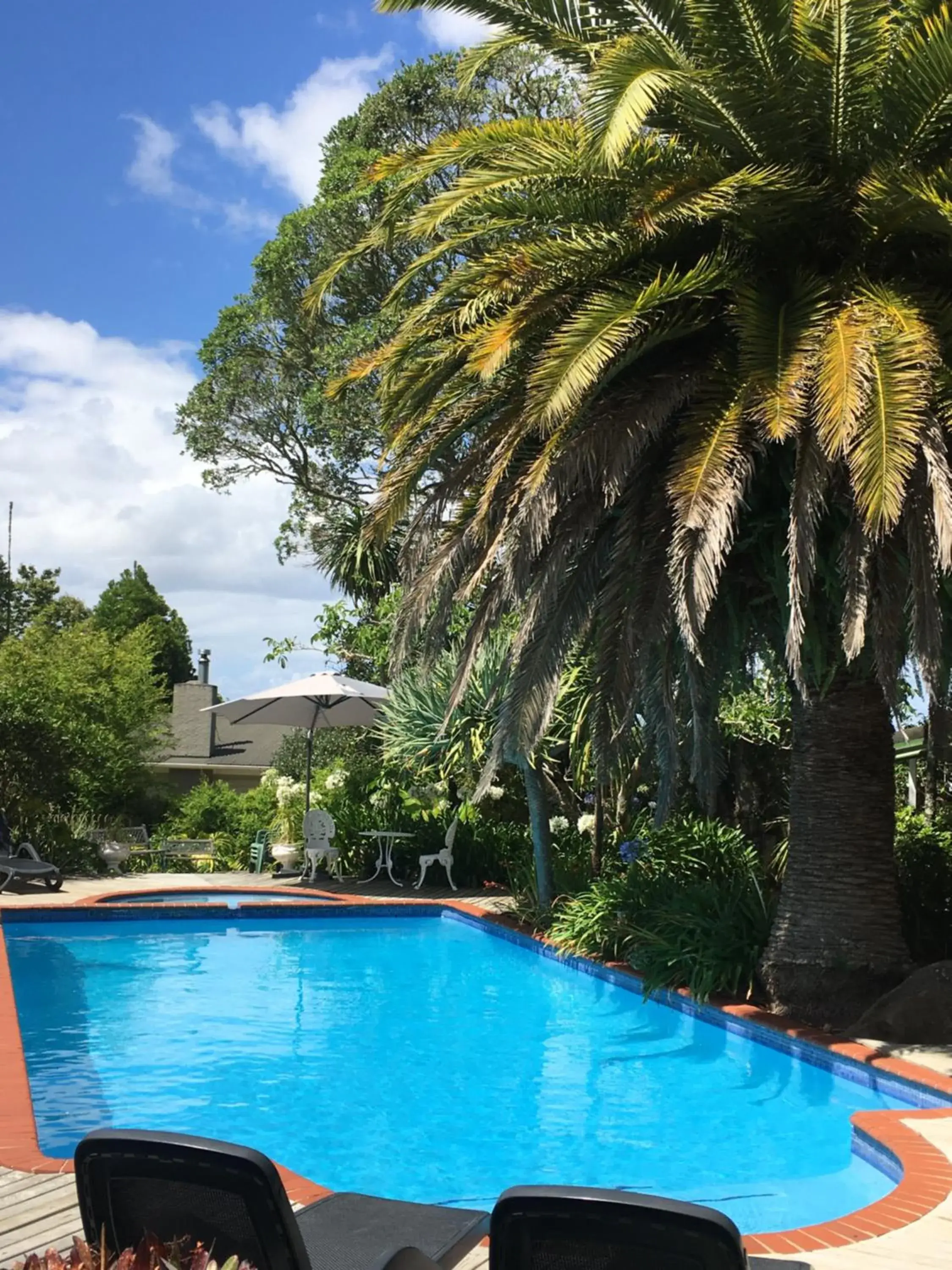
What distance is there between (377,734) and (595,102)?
42.6 feet

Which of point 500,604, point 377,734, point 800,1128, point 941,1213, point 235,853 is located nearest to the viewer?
point 941,1213

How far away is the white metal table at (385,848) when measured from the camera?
→ 19531mm

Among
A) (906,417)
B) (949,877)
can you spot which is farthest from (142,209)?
(949,877)

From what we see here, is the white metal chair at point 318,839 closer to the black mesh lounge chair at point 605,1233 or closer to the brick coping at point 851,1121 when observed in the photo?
the brick coping at point 851,1121

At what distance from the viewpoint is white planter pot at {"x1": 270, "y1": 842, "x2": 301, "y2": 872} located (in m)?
20.6

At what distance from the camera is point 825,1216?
633 cm

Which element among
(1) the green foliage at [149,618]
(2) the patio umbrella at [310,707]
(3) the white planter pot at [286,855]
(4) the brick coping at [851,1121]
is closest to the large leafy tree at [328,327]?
(2) the patio umbrella at [310,707]

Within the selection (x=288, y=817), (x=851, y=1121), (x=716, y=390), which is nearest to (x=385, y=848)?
(x=288, y=817)

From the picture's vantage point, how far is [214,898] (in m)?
18.5

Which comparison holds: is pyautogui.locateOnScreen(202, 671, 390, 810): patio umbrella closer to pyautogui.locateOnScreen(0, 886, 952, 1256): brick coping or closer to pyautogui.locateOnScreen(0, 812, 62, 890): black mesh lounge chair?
pyautogui.locateOnScreen(0, 812, 62, 890): black mesh lounge chair

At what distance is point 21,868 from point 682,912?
10.1m

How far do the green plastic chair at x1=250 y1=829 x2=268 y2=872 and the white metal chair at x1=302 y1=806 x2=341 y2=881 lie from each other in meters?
1.91

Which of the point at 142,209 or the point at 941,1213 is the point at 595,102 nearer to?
the point at 941,1213

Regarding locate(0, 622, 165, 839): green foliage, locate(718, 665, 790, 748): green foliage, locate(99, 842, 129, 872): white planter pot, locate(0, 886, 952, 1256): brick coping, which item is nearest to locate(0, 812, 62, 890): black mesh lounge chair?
locate(99, 842, 129, 872): white planter pot
